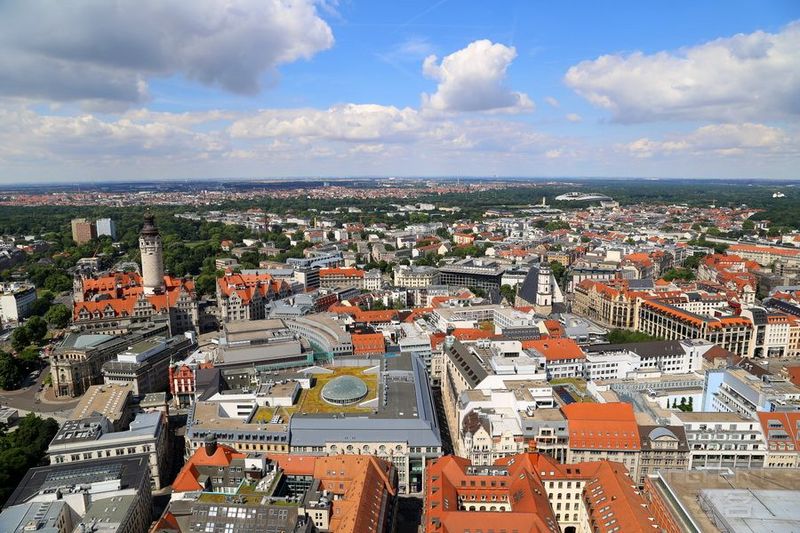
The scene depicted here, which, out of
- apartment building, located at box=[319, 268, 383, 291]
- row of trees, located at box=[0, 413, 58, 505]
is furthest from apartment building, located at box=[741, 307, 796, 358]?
row of trees, located at box=[0, 413, 58, 505]

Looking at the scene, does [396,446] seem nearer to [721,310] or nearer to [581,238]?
[721,310]

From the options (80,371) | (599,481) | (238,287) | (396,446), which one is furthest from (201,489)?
(238,287)

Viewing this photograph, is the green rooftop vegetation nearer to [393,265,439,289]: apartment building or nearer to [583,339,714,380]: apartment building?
[583,339,714,380]: apartment building

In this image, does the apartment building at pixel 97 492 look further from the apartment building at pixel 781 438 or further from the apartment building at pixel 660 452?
the apartment building at pixel 781 438

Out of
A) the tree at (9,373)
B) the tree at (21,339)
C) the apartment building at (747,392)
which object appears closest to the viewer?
the apartment building at (747,392)

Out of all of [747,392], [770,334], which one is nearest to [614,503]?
[747,392]

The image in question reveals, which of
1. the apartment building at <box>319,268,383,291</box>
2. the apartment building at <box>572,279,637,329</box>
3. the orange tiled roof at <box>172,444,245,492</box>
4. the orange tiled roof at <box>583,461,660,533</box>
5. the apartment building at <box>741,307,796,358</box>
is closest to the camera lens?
the orange tiled roof at <box>583,461,660,533</box>

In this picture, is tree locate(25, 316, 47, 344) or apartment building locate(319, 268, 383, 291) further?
apartment building locate(319, 268, 383, 291)

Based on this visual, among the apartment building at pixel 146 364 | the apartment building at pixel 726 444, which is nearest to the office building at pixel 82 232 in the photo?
the apartment building at pixel 146 364
